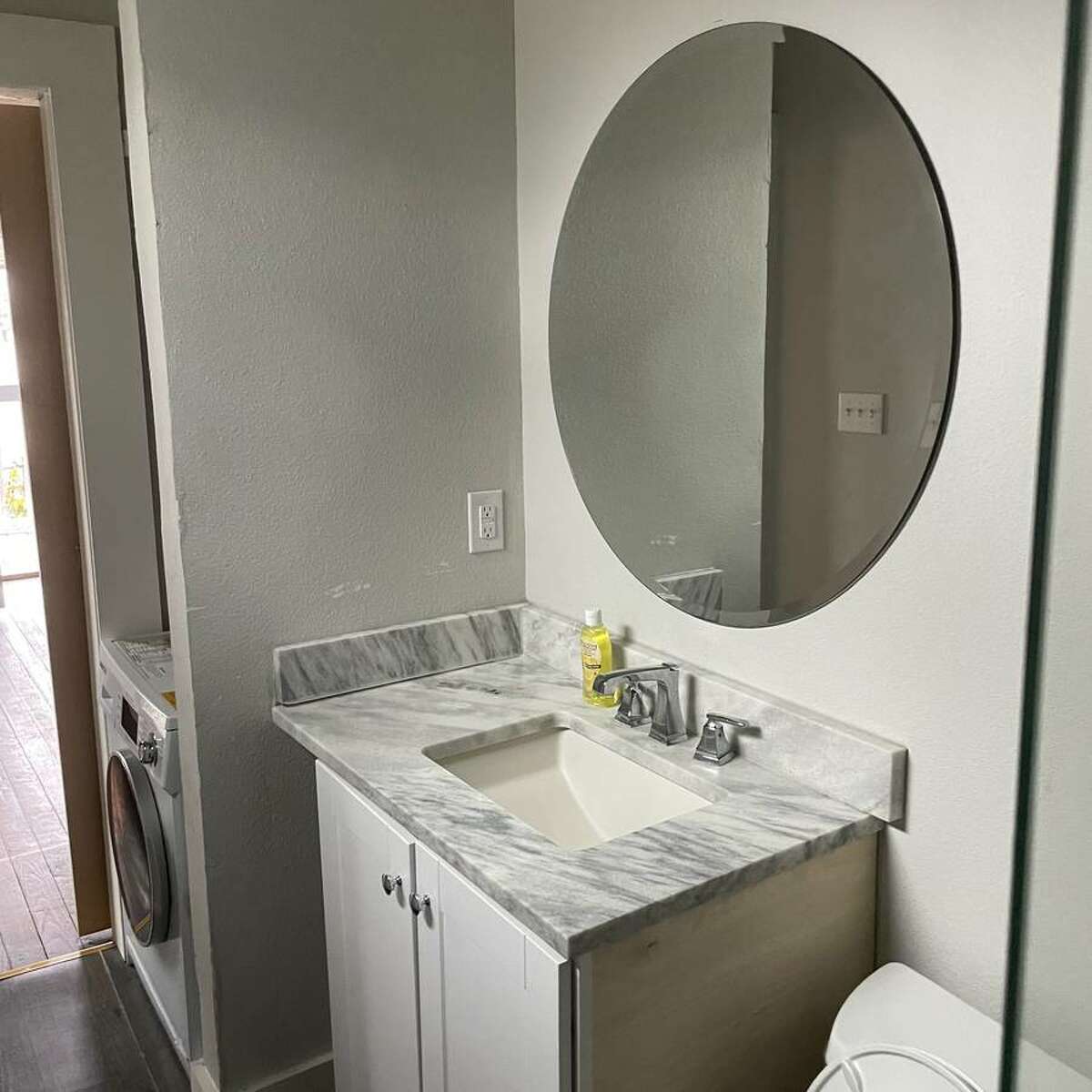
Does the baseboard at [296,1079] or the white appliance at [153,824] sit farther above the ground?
the white appliance at [153,824]

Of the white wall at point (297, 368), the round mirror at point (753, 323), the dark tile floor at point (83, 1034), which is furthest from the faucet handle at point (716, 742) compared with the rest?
the dark tile floor at point (83, 1034)

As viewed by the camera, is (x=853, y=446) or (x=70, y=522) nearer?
(x=853, y=446)

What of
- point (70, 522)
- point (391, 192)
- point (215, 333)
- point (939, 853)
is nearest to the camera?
point (939, 853)

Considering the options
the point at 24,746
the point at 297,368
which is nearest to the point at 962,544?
the point at 297,368

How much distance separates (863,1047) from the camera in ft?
4.38

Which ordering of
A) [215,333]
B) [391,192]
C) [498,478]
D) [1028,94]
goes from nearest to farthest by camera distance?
[1028,94] → [215,333] → [391,192] → [498,478]

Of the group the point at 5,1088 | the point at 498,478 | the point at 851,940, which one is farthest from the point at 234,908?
the point at 851,940

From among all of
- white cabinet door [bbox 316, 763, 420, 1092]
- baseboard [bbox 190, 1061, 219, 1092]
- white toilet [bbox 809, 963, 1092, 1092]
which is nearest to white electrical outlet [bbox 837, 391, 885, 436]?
white toilet [bbox 809, 963, 1092, 1092]

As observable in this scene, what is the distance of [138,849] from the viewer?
92.7 inches

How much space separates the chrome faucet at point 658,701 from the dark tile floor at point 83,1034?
1.30 m

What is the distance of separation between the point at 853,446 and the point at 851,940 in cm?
70

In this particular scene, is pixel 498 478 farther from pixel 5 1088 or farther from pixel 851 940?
pixel 5 1088

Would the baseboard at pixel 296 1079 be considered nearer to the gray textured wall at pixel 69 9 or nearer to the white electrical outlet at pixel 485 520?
the white electrical outlet at pixel 485 520

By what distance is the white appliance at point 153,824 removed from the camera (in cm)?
218
